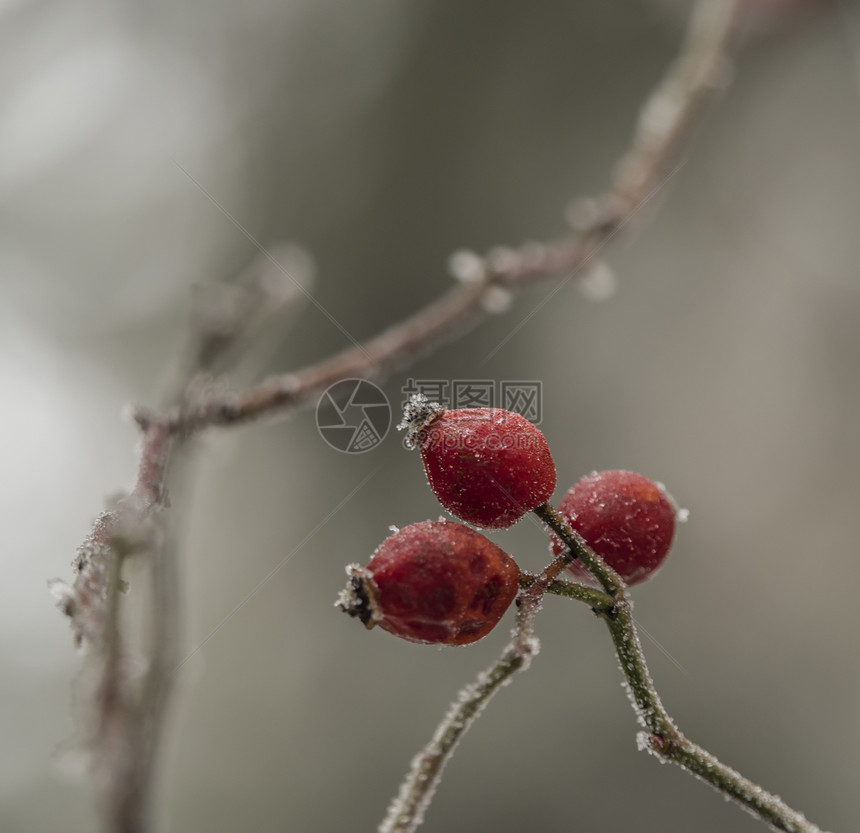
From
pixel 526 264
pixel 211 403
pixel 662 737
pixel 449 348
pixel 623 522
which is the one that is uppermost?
pixel 449 348

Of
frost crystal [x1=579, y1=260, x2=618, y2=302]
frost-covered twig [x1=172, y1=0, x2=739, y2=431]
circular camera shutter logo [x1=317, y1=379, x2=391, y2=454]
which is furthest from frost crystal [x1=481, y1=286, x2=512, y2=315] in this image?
frost crystal [x1=579, y1=260, x2=618, y2=302]

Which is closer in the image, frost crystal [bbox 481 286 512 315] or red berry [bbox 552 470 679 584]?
red berry [bbox 552 470 679 584]

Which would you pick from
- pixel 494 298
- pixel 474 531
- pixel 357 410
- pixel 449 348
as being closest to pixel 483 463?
pixel 474 531

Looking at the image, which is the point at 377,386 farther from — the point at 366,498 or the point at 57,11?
the point at 57,11

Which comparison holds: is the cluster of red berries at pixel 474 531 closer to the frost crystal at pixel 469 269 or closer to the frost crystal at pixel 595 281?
the frost crystal at pixel 469 269

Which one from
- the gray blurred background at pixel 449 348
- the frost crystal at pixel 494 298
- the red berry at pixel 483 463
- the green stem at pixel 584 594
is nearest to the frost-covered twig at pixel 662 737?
the green stem at pixel 584 594

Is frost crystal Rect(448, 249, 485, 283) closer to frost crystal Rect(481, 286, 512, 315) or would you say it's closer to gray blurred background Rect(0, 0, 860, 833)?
frost crystal Rect(481, 286, 512, 315)

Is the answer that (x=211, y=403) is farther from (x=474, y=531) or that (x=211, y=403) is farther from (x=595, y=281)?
(x=595, y=281)
